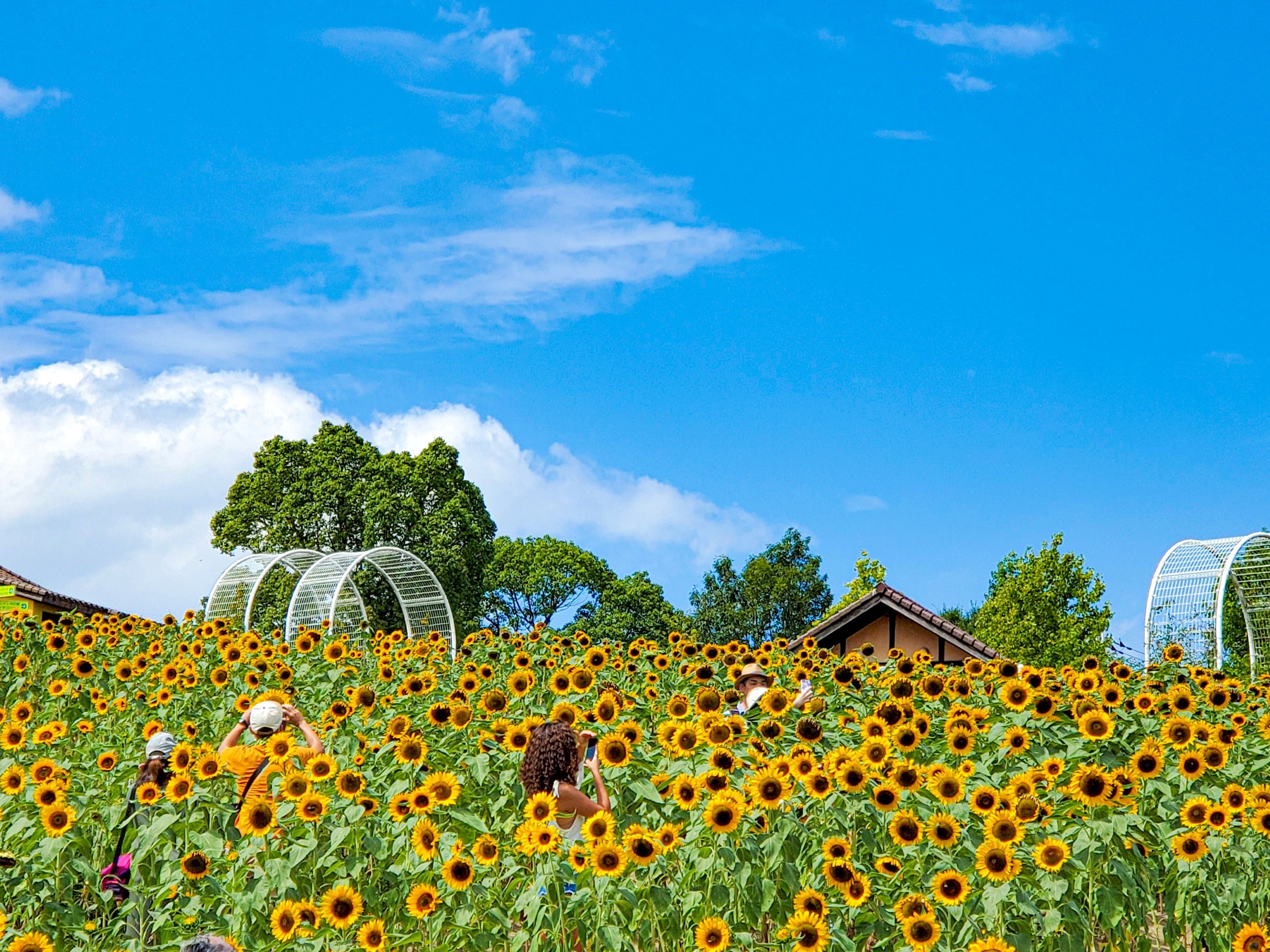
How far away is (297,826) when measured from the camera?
5.25 m

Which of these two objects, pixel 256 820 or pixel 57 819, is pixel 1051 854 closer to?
pixel 256 820

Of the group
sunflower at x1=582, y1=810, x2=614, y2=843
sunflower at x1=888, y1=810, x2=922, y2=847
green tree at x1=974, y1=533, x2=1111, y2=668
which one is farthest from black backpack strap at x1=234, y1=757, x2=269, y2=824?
green tree at x1=974, y1=533, x2=1111, y2=668

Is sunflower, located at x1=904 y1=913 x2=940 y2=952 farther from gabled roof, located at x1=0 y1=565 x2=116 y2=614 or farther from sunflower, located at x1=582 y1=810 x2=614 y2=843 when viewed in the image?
gabled roof, located at x1=0 y1=565 x2=116 y2=614

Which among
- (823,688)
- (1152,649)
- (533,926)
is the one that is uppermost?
(1152,649)

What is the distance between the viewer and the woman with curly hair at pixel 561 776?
546 centimetres

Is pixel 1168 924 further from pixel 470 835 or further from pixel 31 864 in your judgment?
pixel 31 864

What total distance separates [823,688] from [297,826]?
403 centimetres

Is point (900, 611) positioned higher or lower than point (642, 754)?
higher

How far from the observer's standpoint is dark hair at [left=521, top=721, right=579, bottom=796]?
18.1ft

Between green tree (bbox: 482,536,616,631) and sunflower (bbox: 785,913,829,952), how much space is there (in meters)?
38.0

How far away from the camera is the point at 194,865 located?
198 inches

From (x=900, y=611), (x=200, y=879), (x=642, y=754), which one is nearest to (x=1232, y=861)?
(x=642, y=754)

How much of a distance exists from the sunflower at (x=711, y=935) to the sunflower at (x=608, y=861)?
419 mm

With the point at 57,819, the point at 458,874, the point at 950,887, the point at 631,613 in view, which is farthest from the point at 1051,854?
the point at 631,613
